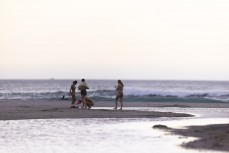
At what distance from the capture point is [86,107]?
104 feet

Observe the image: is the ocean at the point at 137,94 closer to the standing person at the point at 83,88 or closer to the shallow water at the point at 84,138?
the standing person at the point at 83,88

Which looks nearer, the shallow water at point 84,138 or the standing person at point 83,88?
the shallow water at point 84,138

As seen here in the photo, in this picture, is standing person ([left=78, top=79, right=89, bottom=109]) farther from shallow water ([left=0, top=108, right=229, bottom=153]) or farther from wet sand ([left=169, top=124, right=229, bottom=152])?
wet sand ([left=169, top=124, right=229, bottom=152])

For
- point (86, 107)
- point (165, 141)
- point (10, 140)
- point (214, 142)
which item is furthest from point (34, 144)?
point (86, 107)

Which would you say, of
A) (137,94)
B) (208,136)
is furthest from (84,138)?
(137,94)

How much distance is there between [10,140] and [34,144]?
123 cm

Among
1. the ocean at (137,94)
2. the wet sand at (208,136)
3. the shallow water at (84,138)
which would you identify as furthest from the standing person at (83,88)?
the ocean at (137,94)

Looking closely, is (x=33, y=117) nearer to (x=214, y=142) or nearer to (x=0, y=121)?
(x=0, y=121)

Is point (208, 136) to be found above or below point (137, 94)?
below

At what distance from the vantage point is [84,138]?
1678cm

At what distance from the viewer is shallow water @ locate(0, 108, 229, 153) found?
14.5 meters

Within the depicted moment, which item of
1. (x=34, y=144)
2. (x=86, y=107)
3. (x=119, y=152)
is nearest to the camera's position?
(x=119, y=152)

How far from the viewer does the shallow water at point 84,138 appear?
47.6 ft

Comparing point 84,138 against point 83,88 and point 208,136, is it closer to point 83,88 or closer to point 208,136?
point 208,136
